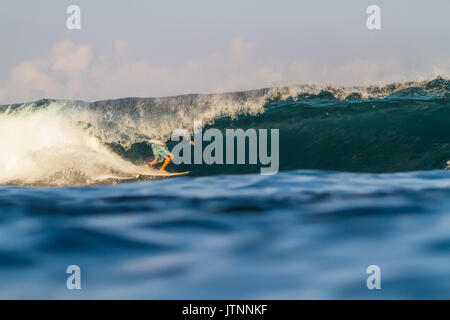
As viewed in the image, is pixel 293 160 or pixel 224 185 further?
pixel 293 160

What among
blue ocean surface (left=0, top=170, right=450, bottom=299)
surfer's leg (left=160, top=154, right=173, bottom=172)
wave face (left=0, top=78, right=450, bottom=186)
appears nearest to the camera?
blue ocean surface (left=0, top=170, right=450, bottom=299)

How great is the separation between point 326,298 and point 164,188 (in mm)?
3379

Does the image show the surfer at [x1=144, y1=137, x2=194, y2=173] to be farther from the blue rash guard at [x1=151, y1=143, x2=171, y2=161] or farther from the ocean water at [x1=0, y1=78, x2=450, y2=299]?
the ocean water at [x1=0, y1=78, x2=450, y2=299]

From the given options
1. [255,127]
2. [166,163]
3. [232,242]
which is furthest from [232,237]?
A: [255,127]

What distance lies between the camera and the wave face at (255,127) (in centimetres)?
1039

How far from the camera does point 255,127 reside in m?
A: 14.1

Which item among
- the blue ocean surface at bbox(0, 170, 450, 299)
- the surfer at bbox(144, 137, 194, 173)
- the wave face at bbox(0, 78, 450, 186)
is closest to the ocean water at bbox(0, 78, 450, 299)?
the blue ocean surface at bbox(0, 170, 450, 299)

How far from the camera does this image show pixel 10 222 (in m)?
4.04

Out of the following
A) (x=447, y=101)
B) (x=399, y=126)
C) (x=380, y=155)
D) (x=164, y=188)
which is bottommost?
(x=164, y=188)

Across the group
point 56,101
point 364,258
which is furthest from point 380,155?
point 56,101

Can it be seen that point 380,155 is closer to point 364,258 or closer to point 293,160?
point 293,160

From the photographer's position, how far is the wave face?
34.1ft

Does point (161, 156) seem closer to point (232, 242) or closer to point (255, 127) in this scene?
point (255, 127)
